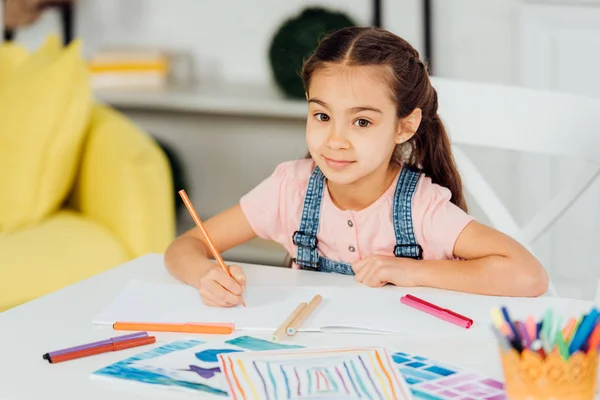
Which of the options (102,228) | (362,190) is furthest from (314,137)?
(102,228)

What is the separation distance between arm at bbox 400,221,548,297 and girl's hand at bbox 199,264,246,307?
21 cm

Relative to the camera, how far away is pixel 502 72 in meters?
2.80

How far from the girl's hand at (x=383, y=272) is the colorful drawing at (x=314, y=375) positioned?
0.24 metres

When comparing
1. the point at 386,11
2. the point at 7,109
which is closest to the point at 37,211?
the point at 7,109

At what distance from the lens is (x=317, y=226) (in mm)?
1537

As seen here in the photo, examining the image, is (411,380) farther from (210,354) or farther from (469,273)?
(469,273)

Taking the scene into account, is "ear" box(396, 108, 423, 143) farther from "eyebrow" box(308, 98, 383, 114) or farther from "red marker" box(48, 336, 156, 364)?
"red marker" box(48, 336, 156, 364)

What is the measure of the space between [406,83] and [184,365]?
63 centimetres

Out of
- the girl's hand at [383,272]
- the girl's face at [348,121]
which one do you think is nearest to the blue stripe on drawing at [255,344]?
the girl's hand at [383,272]

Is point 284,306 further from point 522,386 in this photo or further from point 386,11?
point 386,11

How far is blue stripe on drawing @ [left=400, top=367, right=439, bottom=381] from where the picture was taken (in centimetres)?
98

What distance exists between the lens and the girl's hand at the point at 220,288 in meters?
1.21

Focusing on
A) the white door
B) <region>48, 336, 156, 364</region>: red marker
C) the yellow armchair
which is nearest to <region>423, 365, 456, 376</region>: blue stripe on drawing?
<region>48, 336, 156, 364</region>: red marker

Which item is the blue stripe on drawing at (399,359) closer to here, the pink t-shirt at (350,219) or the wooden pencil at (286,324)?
the wooden pencil at (286,324)
